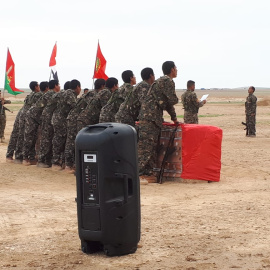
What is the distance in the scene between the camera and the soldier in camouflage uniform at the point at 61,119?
12.1 meters

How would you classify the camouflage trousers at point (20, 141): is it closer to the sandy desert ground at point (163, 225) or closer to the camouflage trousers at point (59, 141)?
the camouflage trousers at point (59, 141)

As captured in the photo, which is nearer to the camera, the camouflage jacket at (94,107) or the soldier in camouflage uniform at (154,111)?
the soldier in camouflage uniform at (154,111)

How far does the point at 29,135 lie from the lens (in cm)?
1332

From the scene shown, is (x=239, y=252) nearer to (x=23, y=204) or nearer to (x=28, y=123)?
(x=23, y=204)

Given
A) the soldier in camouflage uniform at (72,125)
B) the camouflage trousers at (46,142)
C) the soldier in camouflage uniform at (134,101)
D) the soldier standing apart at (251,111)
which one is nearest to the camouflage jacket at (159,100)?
the soldier in camouflage uniform at (134,101)

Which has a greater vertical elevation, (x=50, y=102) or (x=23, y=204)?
(x=50, y=102)

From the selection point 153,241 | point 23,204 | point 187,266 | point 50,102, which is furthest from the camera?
point 50,102

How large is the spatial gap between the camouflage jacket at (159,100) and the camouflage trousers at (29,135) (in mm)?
3849

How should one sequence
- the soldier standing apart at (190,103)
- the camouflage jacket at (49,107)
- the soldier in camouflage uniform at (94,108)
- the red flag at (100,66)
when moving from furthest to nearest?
the soldier standing apart at (190,103) → the red flag at (100,66) → the camouflage jacket at (49,107) → the soldier in camouflage uniform at (94,108)

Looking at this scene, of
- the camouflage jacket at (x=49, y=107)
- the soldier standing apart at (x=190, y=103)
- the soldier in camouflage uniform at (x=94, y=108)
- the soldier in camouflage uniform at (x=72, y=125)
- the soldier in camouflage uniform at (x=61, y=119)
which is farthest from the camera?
the soldier standing apart at (x=190, y=103)

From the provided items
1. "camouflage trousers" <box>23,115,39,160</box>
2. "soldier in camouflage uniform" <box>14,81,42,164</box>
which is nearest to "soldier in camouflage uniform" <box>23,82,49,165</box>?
"camouflage trousers" <box>23,115,39,160</box>

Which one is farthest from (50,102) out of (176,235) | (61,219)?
(176,235)

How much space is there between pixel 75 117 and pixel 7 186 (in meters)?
2.21

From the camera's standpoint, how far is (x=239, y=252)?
5.71m
